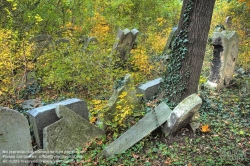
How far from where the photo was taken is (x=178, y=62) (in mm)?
4875

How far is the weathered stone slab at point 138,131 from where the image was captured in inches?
153

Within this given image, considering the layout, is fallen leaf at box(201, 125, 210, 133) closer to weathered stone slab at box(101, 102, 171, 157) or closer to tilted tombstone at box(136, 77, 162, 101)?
weathered stone slab at box(101, 102, 171, 157)

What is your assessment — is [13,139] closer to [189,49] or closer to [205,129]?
[205,129]

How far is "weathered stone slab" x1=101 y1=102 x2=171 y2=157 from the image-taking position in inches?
153

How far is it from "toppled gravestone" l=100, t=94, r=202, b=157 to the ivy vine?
0.76 meters

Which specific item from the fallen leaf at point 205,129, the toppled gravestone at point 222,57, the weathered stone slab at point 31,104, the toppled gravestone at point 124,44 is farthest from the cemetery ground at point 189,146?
the toppled gravestone at point 124,44

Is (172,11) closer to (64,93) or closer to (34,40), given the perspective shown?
(34,40)

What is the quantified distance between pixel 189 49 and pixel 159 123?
5.81 ft

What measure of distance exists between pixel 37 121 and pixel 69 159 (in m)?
0.89

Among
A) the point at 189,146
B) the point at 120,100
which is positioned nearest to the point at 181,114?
the point at 189,146

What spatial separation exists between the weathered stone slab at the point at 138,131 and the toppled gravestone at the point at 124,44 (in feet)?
13.6

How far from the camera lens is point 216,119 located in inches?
194

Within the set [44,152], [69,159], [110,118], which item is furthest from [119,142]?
[44,152]

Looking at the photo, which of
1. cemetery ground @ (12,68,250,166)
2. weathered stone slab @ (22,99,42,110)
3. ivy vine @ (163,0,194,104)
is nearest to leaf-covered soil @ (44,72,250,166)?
cemetery ground @ (12,68,250,166)
